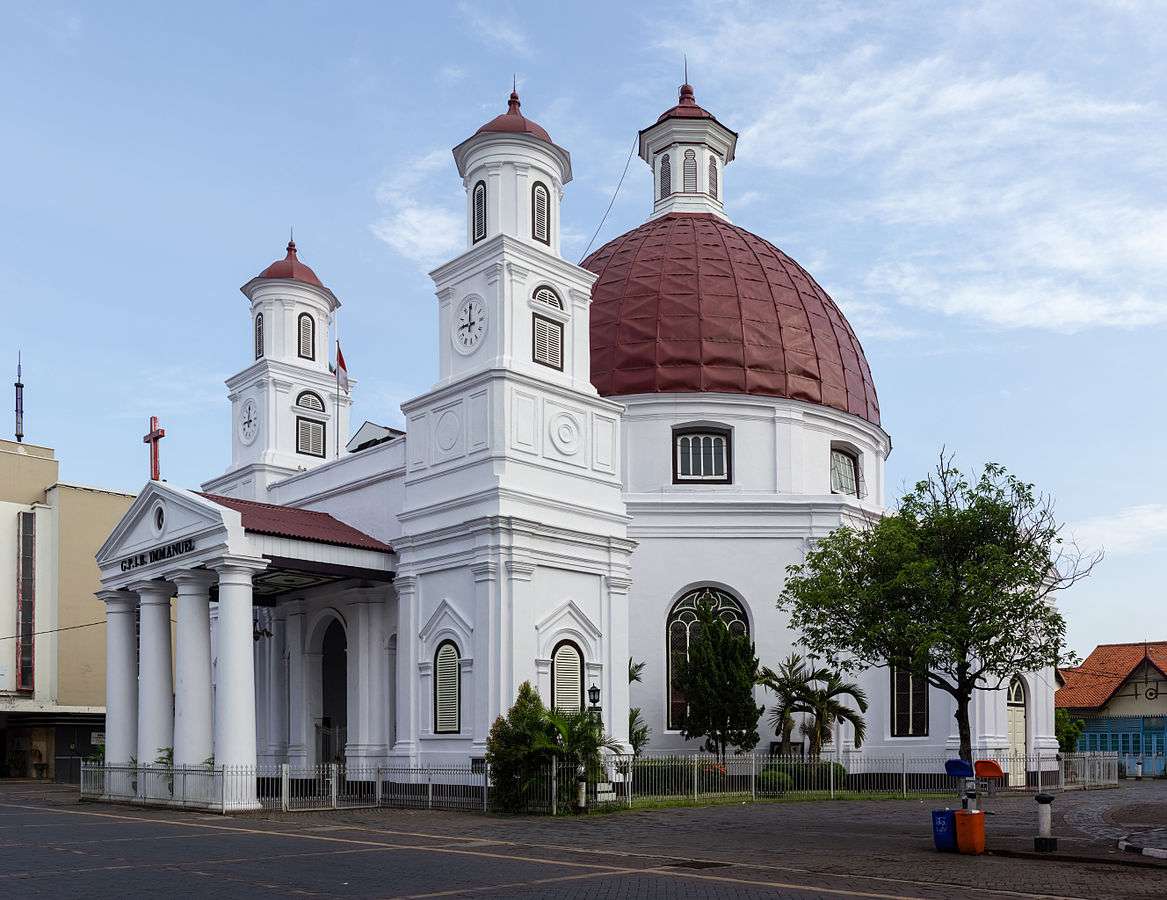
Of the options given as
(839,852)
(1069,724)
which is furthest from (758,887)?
(1069,724)

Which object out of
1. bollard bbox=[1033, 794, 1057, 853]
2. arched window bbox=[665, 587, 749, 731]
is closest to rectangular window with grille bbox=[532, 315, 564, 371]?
arched window bbox=[665, 587, 749, 731]

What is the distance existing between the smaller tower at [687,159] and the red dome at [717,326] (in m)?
4.21

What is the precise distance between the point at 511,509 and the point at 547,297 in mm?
6026

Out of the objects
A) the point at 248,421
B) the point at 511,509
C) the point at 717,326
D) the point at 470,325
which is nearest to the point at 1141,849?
the point at 511,509

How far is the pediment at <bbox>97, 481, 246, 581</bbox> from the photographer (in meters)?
30.2

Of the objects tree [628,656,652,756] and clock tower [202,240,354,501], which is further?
clock tower [202,240,354,501]

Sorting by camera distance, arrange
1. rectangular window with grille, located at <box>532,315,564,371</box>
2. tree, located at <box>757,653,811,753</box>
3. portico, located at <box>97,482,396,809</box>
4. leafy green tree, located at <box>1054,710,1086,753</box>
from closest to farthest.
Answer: portico, located at <box>97,482,396,809</box> < rectangular window with grille, located at <box>532,315,564,371</box> < tree, located at <box>757,653,811,753</box> < leafy green tree, located at <box>1054,710,1086,753</box>

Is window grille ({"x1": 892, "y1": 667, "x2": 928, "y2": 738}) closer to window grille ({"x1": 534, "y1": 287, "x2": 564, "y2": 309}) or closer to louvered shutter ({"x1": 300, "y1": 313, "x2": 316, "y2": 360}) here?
window grille ({"x1": 534, "y1": 287, "x2": 564, "y2": 309})

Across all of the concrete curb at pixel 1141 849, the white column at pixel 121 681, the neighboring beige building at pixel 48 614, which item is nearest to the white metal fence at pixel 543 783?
the white column at pixel 121 681

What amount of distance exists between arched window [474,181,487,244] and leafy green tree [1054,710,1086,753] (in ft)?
119

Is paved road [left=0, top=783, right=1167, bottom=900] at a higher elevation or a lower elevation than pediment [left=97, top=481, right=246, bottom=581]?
lower

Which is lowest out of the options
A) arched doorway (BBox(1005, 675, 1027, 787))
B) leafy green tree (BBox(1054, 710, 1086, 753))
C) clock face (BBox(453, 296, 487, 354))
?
leafy green tree (BBox(1054, 710, 1086, 753))

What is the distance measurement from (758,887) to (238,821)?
14.2m

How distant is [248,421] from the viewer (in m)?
43.8
